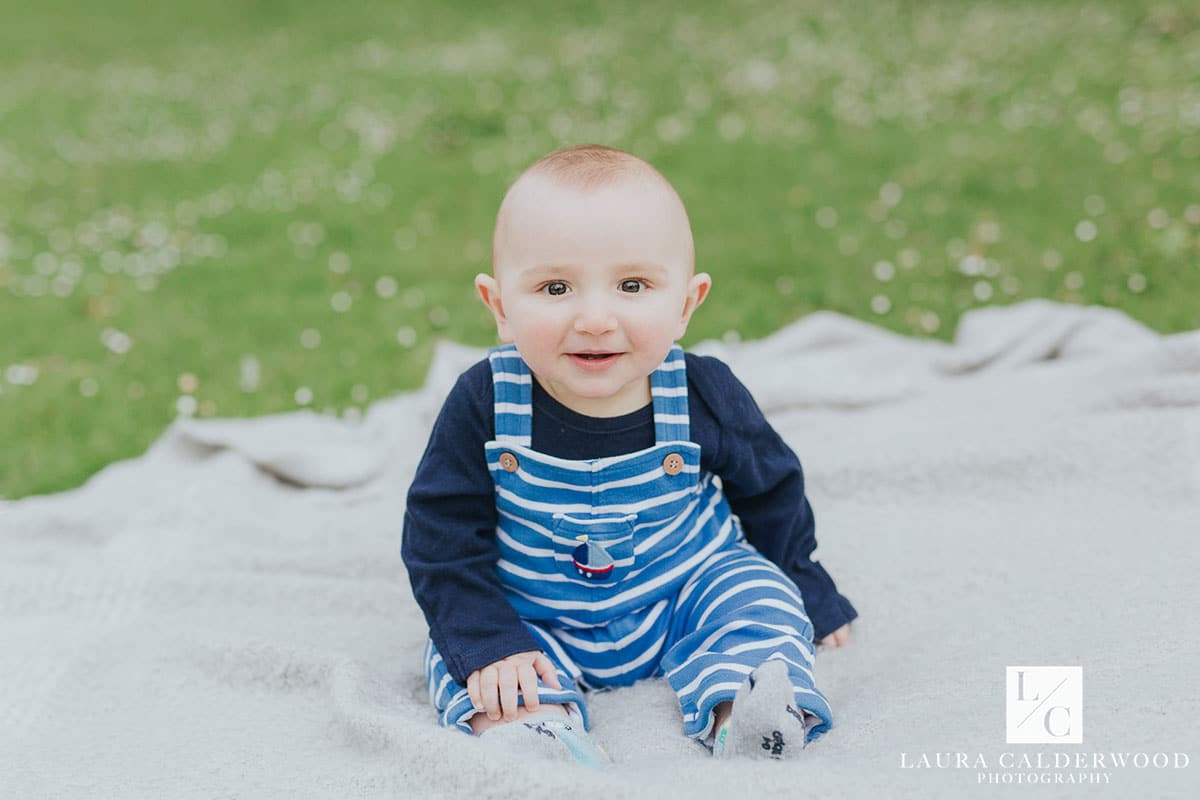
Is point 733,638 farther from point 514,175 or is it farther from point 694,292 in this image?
point 514,175

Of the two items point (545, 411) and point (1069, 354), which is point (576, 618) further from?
point (1069, 354)

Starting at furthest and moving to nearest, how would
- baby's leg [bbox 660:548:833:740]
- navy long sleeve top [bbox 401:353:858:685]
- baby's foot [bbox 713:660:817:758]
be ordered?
1. navy long sleeve top [bbox 401:353:858:685]
2. baby's leg [bbox 660:548:833:740]
3. baby's foot [bbox 713:660:817:758]

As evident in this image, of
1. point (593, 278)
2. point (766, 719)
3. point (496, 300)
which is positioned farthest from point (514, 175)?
point (766, 719)

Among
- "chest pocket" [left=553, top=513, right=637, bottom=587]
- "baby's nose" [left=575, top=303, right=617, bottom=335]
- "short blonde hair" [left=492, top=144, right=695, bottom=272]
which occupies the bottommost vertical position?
"chest pocket" [left=553, top=513, right=637, bottom=587]

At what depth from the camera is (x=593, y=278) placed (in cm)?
239

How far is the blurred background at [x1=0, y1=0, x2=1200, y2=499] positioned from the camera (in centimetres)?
525

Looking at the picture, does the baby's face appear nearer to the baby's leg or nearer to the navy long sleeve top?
the navy long sleeve top

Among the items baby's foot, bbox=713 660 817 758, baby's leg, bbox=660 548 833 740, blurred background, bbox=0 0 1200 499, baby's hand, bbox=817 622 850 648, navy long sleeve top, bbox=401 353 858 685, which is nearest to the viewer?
baby's foot, bbox=713 660 817 758

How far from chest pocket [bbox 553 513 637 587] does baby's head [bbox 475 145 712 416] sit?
0.34 metres

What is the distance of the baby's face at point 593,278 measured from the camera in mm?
2365

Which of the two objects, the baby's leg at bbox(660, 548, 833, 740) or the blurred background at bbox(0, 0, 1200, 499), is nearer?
the baby's leg at bbox(660, 548, 833, 740)

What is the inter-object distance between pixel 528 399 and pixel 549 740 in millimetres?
759

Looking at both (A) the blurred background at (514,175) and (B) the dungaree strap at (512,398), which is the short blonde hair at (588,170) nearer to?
(B) the dungaree strap at (512,398)

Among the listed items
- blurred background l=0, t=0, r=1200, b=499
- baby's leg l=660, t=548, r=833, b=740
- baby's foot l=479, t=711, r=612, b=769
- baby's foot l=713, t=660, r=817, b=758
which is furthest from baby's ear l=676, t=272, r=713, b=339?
blurred background l=0, t=0, r=1200, b=499
